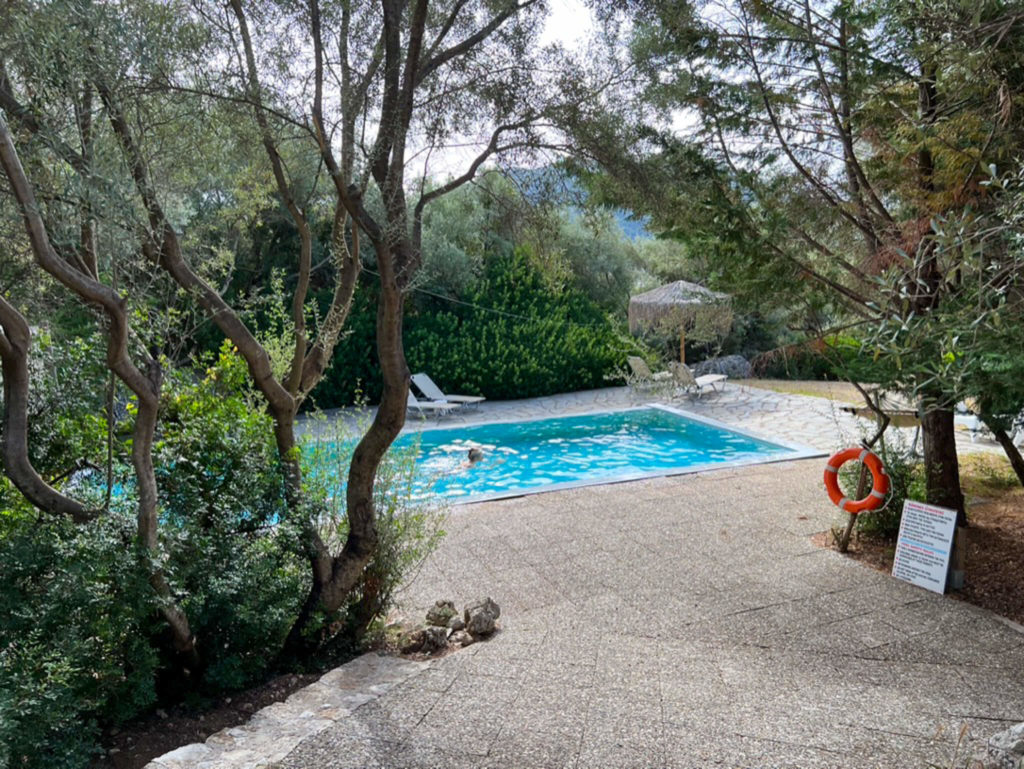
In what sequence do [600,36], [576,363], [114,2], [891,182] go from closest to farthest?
1. [114,2]
2. [600,36]
3. [891,182]
4. [576,363]

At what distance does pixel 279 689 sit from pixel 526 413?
10136 mm

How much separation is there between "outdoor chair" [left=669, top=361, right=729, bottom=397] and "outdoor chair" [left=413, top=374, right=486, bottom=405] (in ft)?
13.4

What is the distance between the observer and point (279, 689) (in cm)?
342

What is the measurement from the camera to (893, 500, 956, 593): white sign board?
4566 millimetres

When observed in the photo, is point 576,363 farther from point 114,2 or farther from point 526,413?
point 114,2

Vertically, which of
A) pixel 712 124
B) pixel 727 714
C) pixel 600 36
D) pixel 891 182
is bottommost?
pixel 727 714

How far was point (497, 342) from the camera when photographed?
14797 mm

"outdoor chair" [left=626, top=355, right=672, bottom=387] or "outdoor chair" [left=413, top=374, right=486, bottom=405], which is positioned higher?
"outdoor chair" [left=626, top=355, right=672, bottom=387]

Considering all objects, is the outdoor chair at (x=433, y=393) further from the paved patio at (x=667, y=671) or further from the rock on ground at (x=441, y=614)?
the rock on ground at (x=441, y=614)

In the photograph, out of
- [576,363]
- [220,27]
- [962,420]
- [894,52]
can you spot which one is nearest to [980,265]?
[894,52]

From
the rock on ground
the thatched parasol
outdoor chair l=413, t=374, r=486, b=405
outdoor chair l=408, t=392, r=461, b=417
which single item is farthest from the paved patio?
the thatched parasol

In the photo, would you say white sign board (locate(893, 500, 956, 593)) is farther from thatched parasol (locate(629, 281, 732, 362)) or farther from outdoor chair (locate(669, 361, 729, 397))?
thatched parasol (locate(629, 281, 732, 362))

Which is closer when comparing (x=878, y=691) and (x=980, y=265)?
(x=980, y=265)

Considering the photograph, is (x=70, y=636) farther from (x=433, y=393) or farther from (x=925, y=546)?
Result: (x=433, y=393)
